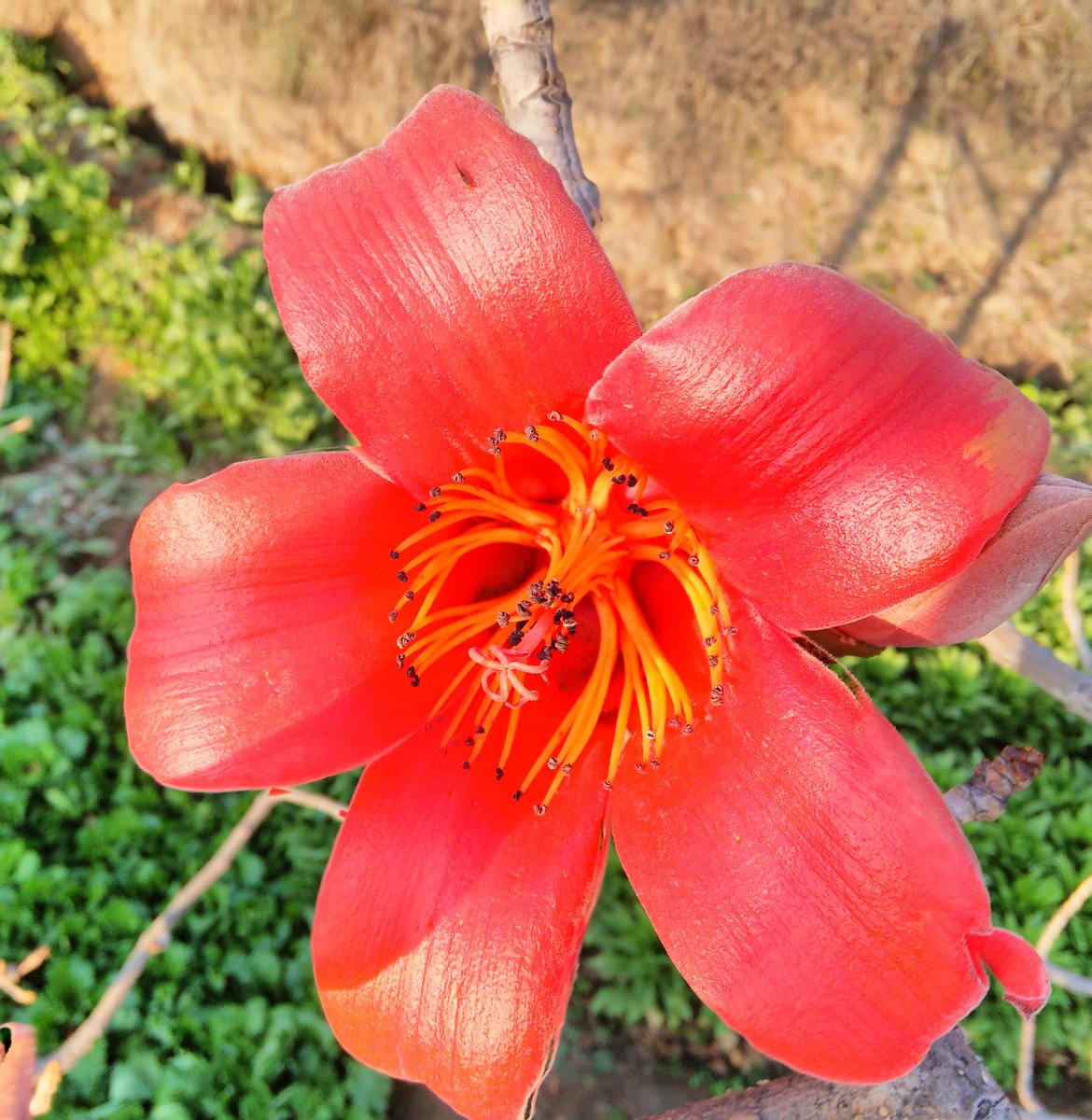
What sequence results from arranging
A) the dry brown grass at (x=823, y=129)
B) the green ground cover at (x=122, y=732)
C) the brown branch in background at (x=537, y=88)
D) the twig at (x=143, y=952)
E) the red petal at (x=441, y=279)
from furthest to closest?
the dry brown grass at (x=823, y=129)
the green ground cover at (x=122, y=732)
the twig at (x=143, y=952)
the brown branch in background at (x=537, y=88)
the red petal at (x=441, y=279)

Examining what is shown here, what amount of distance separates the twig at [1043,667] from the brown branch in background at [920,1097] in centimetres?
72

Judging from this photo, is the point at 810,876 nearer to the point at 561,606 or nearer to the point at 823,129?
the point at 561,606

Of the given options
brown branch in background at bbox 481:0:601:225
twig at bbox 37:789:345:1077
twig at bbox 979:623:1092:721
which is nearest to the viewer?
brown branch in background at bbox 481:0:601:225

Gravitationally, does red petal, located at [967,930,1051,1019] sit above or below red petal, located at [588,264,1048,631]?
below

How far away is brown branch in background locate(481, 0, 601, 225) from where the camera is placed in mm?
1238

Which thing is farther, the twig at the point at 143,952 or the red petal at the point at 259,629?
the twig at the point at 143,952

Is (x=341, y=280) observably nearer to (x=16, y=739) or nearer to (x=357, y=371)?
(x=357, y=371)

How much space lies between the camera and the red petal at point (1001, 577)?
887 mm

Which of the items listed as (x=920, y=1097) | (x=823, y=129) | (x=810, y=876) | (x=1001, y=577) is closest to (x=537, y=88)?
(x=1001, y=577)

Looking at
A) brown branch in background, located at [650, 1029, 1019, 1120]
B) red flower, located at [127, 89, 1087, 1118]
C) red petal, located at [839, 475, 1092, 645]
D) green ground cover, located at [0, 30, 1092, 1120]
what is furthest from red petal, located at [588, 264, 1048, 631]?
green ground cover, located at [0, 30, 1092, 1120]

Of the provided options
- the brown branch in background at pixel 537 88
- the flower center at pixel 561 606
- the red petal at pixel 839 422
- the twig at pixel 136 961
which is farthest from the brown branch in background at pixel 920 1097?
the brown branch in background at pixel 537 88

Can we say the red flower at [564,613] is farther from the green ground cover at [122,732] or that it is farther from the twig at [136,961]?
the green ground cover at [122,732]

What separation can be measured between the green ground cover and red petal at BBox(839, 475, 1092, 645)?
1922 millimetres

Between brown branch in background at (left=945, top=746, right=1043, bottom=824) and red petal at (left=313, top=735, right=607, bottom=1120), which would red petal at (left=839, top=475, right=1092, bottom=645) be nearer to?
brown branch in background at (left=945, top=746, right=1043, bottom=824)
